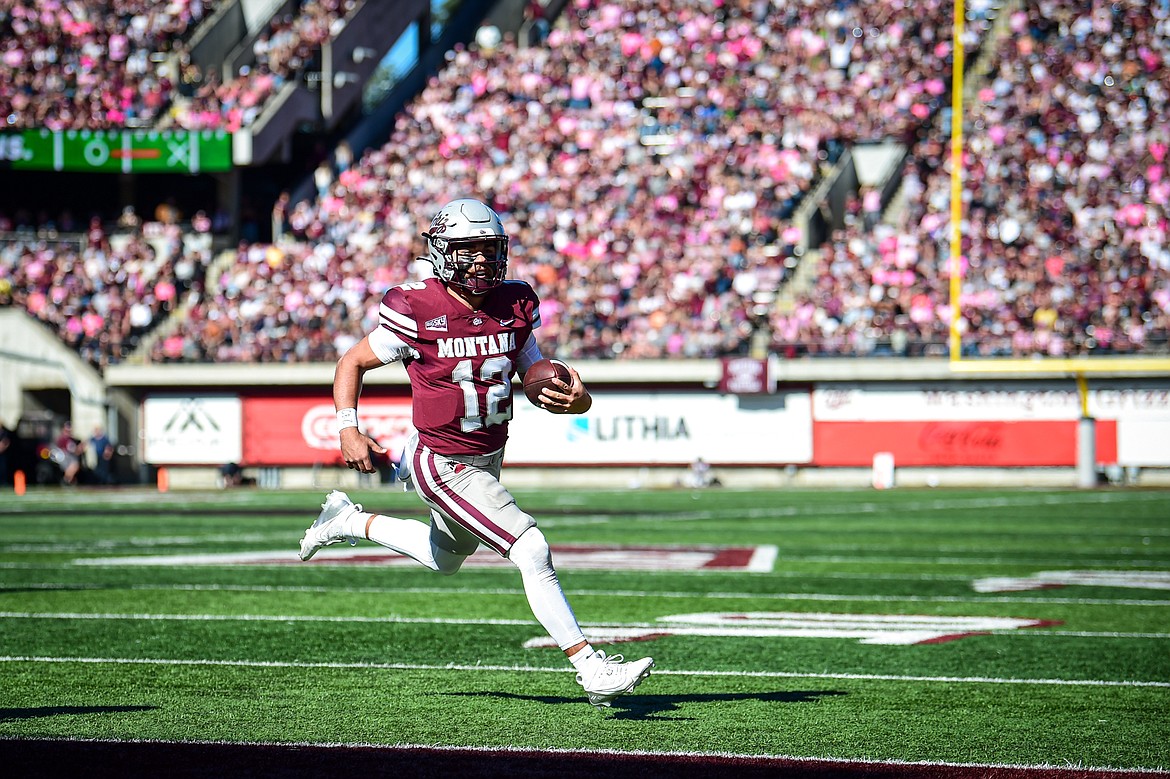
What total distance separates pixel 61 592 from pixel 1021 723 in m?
6.26

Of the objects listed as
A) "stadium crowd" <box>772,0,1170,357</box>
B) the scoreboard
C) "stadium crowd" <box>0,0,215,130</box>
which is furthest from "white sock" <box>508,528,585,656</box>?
"stadium crowd" <box>0,0,215,130</box>

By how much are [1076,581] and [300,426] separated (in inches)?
800

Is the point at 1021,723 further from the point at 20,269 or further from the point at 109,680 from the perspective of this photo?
the point at 20,269

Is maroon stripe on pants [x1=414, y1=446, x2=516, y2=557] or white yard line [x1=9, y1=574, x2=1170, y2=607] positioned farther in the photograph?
white yard line [x1=9, y1=574, x2=1170, y2=607]

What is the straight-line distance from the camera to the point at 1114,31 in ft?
93.5

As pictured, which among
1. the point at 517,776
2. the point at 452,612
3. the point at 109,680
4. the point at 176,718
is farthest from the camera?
the point at 452,612

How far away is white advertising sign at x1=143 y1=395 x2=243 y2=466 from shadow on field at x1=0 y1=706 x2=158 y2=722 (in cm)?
2395

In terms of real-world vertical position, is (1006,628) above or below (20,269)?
below

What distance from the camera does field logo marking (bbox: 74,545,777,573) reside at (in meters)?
11.3

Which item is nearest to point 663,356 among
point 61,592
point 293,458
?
point 293,458

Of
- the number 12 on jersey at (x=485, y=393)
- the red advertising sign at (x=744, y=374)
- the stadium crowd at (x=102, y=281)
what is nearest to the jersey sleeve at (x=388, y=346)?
the number 12 on jersey at (x=485, y=393)

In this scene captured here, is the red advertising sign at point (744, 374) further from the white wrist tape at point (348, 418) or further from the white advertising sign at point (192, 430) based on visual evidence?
the white wrist tape at point (348, 418)

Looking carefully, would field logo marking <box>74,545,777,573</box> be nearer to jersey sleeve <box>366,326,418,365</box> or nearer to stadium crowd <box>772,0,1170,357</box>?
jersey sleeve <box>366,326,418,365</box>

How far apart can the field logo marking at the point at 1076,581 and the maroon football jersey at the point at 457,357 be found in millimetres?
5539
